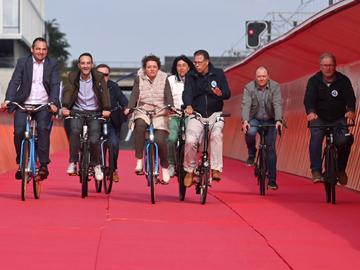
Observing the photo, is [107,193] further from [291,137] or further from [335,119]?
[291,137]

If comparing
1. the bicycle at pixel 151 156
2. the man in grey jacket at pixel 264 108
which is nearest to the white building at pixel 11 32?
the man in grey jacket at pixel 264 108

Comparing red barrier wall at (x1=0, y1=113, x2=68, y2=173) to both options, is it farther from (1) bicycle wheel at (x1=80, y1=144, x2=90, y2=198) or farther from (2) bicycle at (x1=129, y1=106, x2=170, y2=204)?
(2) bicycle at (x1=129, y1=106, x2=170, y2=204)

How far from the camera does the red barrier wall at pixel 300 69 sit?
16188 mm

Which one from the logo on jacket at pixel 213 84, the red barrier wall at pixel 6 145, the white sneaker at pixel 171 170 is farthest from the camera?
the red barrier wall at pixel 6 145

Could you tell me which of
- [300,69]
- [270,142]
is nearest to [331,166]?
[270,142]

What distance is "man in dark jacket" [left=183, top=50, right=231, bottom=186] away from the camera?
1376 centimetres

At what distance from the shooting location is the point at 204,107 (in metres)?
13.9

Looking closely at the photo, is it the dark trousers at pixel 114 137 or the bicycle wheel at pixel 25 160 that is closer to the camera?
the bicycle wheel at pixel 25 160

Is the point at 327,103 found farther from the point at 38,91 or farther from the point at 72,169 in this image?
the point at 38,91

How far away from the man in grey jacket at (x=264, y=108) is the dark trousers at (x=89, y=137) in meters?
2.50

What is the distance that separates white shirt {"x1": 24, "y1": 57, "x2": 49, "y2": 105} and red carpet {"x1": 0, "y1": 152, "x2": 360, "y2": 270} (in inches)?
49.7

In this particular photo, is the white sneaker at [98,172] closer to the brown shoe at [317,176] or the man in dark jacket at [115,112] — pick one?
the man in dark jacket at [115,112]

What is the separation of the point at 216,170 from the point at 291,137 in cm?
1083

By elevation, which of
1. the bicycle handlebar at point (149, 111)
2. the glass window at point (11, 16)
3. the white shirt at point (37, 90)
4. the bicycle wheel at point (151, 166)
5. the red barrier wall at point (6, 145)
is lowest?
the red barrier wall at point (6, 145)
